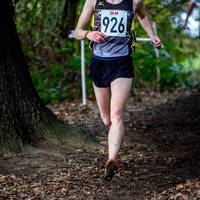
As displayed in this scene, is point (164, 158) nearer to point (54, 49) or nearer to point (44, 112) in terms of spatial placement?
point (44, 112)

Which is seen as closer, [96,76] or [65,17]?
[96,76]

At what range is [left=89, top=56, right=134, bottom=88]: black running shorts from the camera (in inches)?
234

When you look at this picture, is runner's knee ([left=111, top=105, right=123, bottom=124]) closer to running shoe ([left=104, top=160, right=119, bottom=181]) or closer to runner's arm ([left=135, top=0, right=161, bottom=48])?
running shoe ([left=104, top=160, right=119, bottom=181])

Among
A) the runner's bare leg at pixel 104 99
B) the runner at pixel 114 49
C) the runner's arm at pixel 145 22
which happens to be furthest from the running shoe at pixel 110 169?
the runner's arm at pixel 145 22

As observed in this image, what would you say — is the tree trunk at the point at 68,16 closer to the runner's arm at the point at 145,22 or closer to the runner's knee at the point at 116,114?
Result: the runner's arm at the point at 145,22

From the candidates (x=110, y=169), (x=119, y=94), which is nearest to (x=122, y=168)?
(x=110, y=169)

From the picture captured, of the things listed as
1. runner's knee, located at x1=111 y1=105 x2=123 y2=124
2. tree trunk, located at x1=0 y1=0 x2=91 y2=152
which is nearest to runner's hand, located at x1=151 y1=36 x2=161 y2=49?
runner's knee, located at x1=111 y1=105 x2=123 y2=124

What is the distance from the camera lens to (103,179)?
19.4 ft

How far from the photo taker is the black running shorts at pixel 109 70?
234 inches

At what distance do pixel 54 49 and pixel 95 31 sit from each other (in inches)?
250

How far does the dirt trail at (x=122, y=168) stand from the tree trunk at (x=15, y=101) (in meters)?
0.19

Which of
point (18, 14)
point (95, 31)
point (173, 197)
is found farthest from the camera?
point (18, 14)

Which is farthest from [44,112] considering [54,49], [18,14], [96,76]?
[54,49]

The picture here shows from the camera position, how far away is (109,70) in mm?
5984
